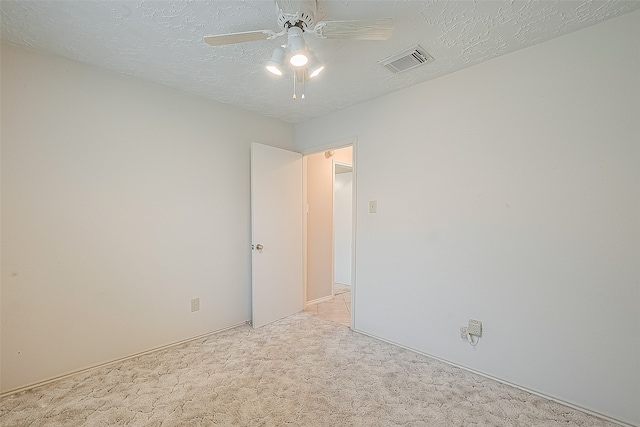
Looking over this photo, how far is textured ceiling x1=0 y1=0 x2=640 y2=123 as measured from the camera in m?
1.57

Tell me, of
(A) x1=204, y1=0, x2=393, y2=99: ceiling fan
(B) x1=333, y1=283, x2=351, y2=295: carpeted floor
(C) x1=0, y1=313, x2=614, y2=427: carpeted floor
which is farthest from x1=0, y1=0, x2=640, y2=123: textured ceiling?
(B) x1=333, y1=283, x2=351, y2=295: carpeted floor

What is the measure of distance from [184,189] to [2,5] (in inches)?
61.0

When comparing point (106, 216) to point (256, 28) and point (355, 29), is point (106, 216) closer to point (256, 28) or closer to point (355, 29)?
point (256, 28)

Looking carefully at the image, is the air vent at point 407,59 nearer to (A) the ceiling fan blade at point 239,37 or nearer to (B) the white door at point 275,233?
(A) the ceiling fan blade at point 239,37

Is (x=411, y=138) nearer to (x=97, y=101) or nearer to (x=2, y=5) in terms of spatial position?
(x=97, y=101)

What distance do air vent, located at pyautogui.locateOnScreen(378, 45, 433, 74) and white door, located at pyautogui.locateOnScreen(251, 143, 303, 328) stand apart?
160 centimetres

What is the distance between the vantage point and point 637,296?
161cm

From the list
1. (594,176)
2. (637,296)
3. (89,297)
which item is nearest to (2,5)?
(89,297)

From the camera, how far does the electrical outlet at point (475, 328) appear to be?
2150 millimetres

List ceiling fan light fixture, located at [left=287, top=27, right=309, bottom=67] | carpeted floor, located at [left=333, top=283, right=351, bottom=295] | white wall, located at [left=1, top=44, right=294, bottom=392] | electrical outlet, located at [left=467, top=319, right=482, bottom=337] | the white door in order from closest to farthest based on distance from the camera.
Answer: ceiling fan light fixture, located at [left=287, top=27, right=309, bottom=67], white wall, located at [left=1, top=44, right=294, bottom=392], electrical outlet, located at [left=467, top=319, right=482, bottom=337], the white door, carpeted floor, located at [left=333, top=283, right=351, bottom=295]

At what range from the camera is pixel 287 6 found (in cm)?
138

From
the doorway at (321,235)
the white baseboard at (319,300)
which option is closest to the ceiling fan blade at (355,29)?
the doorway at (321,235)

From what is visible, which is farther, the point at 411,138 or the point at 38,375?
the point at 411,138

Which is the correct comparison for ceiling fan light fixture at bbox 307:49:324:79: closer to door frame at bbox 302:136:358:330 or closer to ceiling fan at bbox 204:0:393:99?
ceiling fan at bbox 204:0:393:99
